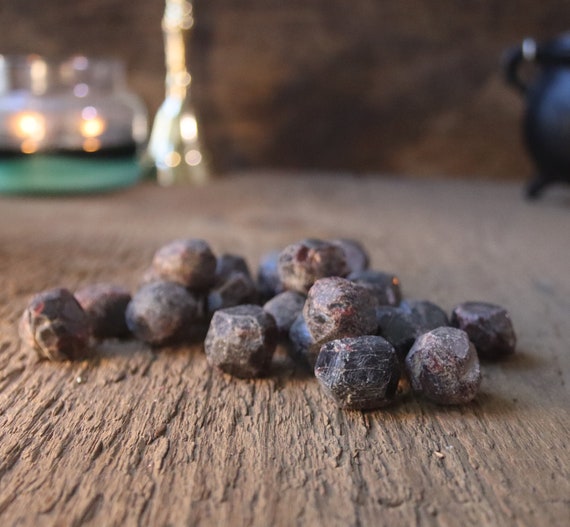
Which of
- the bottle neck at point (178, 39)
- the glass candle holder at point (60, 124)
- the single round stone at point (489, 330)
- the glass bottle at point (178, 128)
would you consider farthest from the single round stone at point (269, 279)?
the bottle neck at point (178, 39)

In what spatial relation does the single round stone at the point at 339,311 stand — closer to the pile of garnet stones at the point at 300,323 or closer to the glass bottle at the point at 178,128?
the pile of garnet stones at the point at 300,323

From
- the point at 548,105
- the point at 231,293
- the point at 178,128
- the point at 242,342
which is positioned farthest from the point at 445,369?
the point at 178,128

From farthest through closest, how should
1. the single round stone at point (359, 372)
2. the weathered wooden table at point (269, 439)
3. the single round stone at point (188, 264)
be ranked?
the single round stone at point (188, 264) < the single round stone at point (359, 372) < the weathered wooden table at point (269, 439)

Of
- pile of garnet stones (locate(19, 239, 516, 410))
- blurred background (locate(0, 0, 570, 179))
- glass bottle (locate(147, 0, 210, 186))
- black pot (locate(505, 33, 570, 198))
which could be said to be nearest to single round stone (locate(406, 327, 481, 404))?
pile of garnet stones (locate(19, 239, 516, 410))

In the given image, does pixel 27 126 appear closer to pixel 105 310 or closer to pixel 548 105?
pixel 105 310

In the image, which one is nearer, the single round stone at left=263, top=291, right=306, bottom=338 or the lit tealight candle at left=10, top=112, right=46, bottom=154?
the single round stone at left=263, top=291, right=306, bottom=338

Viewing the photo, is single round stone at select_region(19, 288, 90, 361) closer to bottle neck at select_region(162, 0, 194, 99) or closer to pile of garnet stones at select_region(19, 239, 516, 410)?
pile of garnet stones at select_region(19, 239, 516, 410)

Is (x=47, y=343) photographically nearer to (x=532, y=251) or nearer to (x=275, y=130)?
(x=532, y=251)
